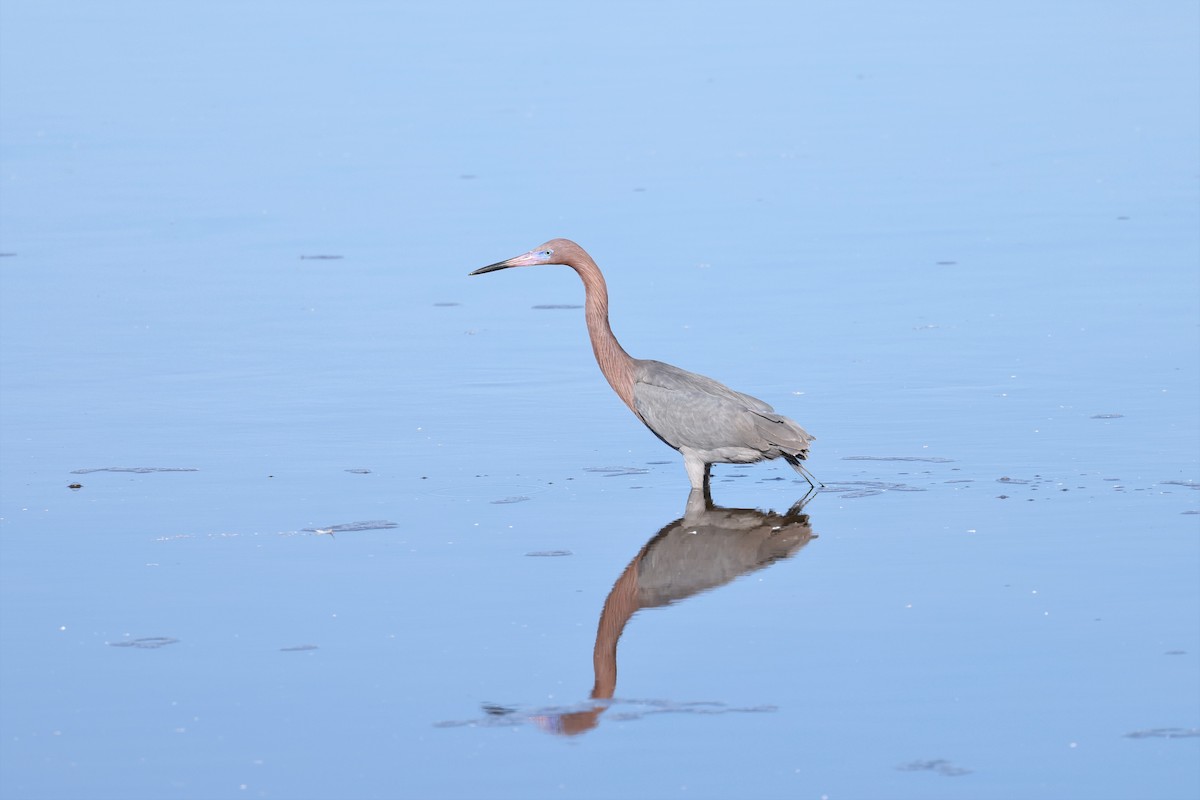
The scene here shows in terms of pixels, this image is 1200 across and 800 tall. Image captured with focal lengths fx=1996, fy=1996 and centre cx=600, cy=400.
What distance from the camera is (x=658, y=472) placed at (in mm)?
10609

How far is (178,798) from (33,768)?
0.58 m

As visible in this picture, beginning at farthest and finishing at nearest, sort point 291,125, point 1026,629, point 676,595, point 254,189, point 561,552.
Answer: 1. point 291,125
2. point 254,189
3. point 561,552
4. point 676,595
5. point 1026,629

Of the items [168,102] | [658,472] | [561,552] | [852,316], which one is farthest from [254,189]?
[561,552]

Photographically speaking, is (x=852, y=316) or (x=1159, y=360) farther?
(x=852, y=316)

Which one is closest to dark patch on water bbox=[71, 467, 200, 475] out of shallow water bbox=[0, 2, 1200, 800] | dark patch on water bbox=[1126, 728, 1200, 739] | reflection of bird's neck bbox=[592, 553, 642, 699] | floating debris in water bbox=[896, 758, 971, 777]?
shallow water bbox=[0, 2, 1200, 800]

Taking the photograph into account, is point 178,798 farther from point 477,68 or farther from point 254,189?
point 477,68

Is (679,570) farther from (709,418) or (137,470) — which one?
(137,470)

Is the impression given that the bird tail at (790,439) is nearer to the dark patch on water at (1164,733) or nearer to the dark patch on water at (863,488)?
the dark patch on water at (863,488)

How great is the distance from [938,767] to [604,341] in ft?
16.2

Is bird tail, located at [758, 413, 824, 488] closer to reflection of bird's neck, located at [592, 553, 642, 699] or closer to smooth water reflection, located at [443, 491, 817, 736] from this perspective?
smooth water reflection, located at [443, 491, 817, 736]

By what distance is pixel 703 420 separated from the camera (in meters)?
10.1

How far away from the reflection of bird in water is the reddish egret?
256 mm

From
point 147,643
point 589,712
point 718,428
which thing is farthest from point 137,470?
point 589,712

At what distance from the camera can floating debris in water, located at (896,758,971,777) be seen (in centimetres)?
627
